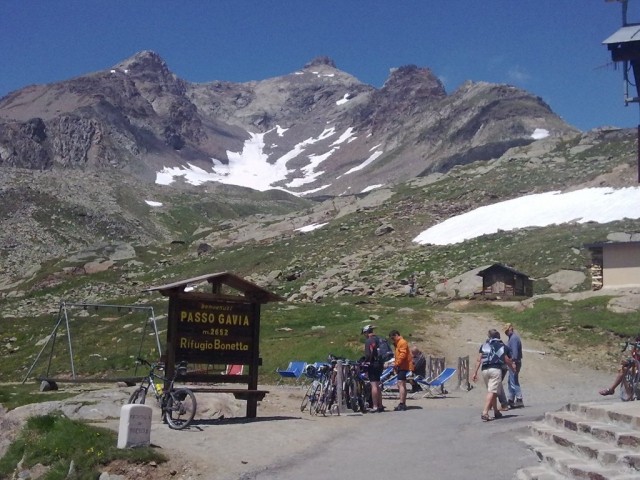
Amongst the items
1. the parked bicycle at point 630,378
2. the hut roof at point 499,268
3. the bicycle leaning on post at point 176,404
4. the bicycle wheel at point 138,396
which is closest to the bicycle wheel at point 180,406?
the bicycle leaning on post at point 176,404

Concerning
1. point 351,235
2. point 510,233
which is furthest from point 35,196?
point 510,233

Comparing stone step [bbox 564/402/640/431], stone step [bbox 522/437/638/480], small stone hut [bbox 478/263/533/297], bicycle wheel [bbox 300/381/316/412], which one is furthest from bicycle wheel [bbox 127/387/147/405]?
small stone hut [bbox 478/263/533/297]

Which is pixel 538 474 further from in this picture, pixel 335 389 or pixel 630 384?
pixel 335 389

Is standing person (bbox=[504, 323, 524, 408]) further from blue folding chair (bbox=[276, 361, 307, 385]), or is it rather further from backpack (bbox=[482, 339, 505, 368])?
blue folding chair (bbox=[276, 361, 307, 385])

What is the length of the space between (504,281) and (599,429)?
33.3 meters

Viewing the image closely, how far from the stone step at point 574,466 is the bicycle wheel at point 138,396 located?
26.1 ft

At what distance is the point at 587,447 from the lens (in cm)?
1062

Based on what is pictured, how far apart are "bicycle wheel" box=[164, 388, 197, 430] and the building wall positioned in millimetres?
29583

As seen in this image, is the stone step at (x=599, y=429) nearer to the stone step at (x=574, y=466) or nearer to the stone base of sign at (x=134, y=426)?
the stone step at (x=574, y=466)

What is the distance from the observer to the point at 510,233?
58.0 meters

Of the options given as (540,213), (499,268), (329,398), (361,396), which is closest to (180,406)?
(329,398)

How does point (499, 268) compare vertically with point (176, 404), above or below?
above

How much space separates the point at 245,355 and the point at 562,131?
A: 181 meters

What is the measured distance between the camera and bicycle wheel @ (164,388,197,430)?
15413 millimetres
